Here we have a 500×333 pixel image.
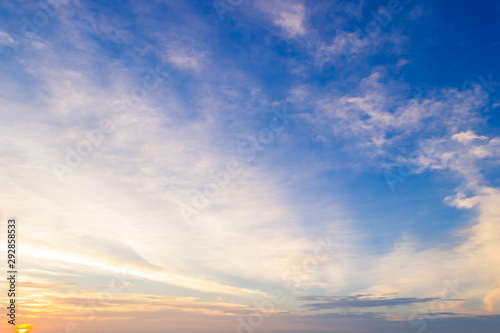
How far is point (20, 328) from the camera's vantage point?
29.4 metres

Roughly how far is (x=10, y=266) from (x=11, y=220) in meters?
6.18

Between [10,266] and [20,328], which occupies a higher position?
[10,266]

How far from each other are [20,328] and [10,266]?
49.1ft

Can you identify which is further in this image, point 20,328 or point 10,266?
point 10,266

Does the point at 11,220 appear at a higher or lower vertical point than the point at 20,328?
higher

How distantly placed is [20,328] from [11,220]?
17.2m

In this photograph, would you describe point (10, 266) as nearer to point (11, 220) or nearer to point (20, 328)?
point (11, 220)

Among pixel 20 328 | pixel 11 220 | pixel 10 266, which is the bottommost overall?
pixel 20 328

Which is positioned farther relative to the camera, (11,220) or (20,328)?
(11,220)

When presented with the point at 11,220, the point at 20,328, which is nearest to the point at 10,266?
the point at 11,220

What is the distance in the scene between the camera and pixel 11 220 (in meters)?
40.7

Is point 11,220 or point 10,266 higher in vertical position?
point 11,220
